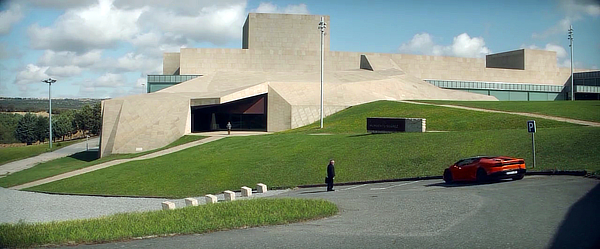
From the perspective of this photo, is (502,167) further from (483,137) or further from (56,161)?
(56,161)

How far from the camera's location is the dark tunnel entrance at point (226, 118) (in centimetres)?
5850

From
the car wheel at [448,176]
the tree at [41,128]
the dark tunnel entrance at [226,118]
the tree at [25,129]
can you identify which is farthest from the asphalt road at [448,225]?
the tree at [41,128]

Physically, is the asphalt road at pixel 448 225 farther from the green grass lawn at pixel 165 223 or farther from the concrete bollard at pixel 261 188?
the concrete bollard at pixel 261 188

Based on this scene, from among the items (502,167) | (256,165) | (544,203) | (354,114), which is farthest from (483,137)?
(354,114)

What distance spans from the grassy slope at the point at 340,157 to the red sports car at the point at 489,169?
253 centimetres

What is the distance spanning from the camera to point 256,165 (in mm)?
31703

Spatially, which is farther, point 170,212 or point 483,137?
point 483,137

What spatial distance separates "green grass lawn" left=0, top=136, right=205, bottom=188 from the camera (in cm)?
3811

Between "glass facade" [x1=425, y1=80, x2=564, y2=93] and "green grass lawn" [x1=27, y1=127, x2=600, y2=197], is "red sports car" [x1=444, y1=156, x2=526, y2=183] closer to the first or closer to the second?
"green grass lawn" [x1=27, y1=127, x2=600, y2=197]

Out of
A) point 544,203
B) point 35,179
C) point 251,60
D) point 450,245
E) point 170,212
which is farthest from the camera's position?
point 251,60

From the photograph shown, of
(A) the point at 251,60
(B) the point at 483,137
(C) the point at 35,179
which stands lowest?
(C) the point at 35,179

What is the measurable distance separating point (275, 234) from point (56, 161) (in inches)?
1738

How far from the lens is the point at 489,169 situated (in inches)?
793

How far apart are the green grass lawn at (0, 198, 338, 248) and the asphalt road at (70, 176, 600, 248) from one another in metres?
0.51
